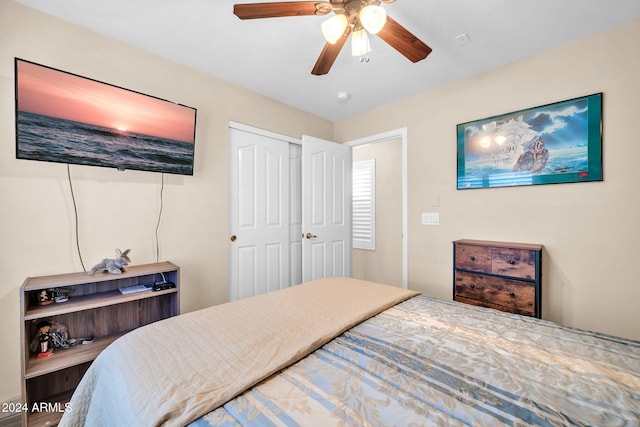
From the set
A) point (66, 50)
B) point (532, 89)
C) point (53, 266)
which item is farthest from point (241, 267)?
point (532, 89)

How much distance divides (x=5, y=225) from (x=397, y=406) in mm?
2300

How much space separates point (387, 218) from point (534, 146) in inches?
86.3

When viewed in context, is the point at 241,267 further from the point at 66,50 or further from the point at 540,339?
the point at 540,339

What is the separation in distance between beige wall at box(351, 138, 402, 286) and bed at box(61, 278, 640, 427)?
270 cm

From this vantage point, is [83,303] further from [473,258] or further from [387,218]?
[387,218]

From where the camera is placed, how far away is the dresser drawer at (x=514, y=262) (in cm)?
A: 196

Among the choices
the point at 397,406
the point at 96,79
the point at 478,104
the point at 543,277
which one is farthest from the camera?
the point at 478,104

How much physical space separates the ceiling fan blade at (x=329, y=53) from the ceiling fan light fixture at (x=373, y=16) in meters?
0.20

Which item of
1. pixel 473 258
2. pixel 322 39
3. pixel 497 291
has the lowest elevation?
pixel 497 291

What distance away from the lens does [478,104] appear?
2.49m

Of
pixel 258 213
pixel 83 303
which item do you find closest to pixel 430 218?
pixel 258 213

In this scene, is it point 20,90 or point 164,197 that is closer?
point 20,90

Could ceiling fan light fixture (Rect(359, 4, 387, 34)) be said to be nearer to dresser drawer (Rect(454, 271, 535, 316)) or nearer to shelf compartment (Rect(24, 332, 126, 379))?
dresser drawer (Rect(454, 271, 535, 316))

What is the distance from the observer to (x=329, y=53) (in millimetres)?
1621
